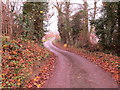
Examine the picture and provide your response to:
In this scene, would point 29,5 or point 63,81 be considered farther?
point 29,5

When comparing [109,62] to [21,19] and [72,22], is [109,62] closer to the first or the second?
[21,19]

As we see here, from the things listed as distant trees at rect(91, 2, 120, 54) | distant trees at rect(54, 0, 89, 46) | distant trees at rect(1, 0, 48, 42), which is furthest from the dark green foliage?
distant trees at rect(91, 2, 120, 54)

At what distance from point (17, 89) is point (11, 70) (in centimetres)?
112

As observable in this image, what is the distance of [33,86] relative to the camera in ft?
16.8

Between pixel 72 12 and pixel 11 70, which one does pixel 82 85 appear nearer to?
pixel 11 70

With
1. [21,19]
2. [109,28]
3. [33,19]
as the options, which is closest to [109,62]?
[109,28]

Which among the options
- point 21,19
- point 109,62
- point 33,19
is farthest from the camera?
point 33,19

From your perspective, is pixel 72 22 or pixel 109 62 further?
pixel 72 22

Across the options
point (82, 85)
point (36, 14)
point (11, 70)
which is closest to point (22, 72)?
point (11, 70)

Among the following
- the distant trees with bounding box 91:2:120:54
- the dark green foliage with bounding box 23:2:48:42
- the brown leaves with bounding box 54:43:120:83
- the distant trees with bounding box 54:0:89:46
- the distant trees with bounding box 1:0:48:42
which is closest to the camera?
the brown leaves with bounding box 54:43:120:83

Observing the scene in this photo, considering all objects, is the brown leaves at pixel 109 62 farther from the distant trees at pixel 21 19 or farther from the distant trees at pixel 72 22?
the distant trees at pixel 72 22

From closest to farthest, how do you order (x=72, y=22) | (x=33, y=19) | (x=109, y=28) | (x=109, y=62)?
1. (x=109, y=62)
2. (x=109, y=28)
3. (x=33, y=19)
4. (x=72, y=22)

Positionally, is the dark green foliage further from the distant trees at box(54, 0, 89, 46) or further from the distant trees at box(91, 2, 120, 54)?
the distant trees at box(91, 2, 120, 54)

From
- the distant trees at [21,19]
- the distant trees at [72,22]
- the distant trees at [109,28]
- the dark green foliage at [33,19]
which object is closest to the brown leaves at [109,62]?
the distant trees at [109,28]
